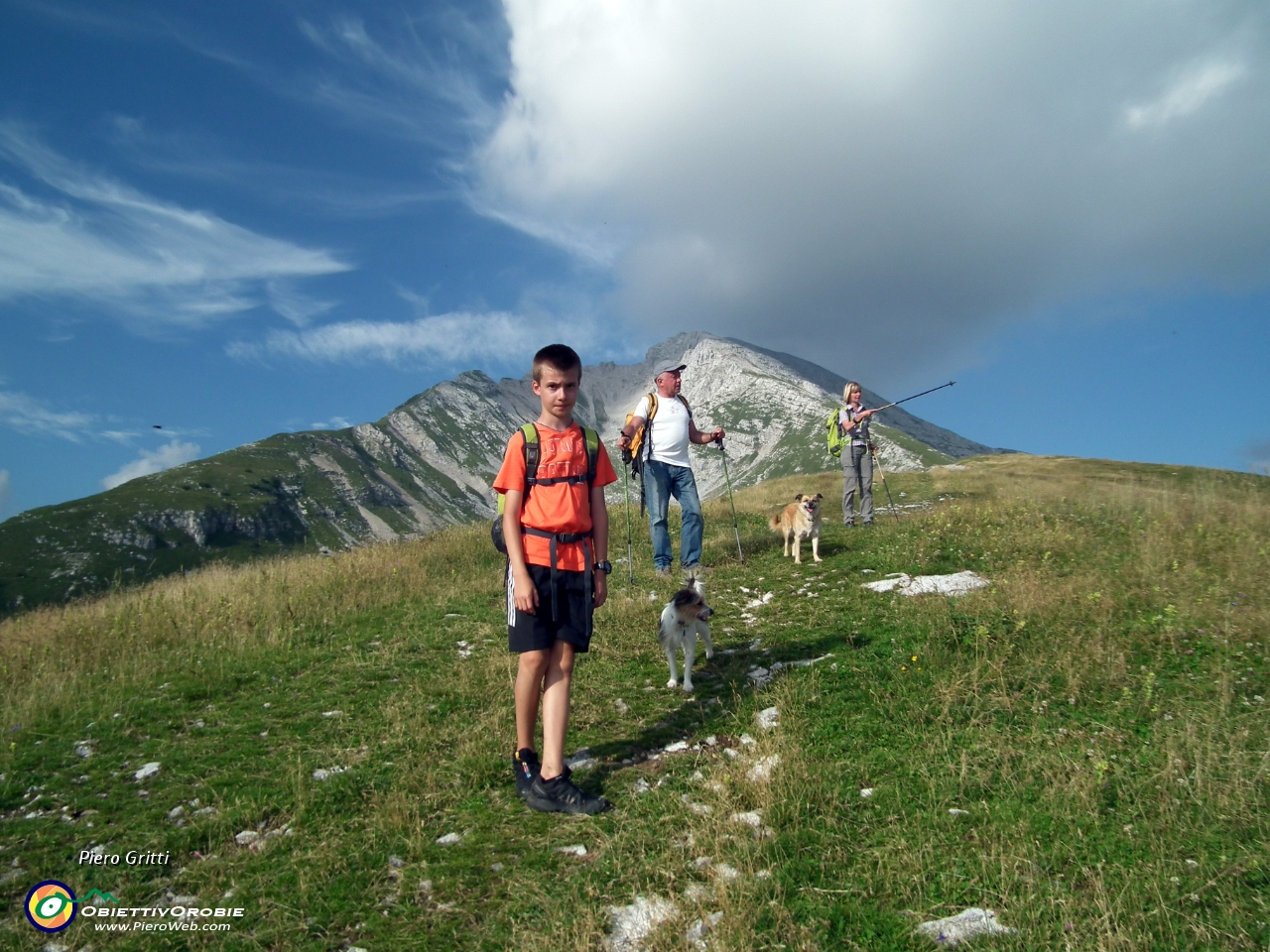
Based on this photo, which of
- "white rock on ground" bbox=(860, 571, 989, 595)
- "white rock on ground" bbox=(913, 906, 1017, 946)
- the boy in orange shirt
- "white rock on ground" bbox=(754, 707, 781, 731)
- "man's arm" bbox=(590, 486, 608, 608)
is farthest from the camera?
"white rock on ground" bbox=(860, 571, 989, 595)

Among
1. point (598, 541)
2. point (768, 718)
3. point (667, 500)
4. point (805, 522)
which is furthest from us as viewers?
point (805, 522)

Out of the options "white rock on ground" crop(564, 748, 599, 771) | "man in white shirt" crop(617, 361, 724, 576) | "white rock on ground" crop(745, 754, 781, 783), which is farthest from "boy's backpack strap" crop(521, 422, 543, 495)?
"man in white shirt" crop(617, 361, 724, 576)

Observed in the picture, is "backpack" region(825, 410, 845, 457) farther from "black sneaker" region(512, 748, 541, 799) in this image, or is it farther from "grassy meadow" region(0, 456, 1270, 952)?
"black sneaker" region(512, 748, 541, 799)

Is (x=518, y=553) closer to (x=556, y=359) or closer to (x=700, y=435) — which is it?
(x=556, y=359)

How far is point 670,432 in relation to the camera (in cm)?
1089

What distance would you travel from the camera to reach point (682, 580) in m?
11.2

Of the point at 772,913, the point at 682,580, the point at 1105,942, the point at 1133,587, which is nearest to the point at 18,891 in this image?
the point at 772,913

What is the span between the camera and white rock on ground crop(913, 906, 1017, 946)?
10.4ft

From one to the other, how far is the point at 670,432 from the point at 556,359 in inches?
239

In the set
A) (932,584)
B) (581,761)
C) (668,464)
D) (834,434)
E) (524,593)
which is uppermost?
(834,434)

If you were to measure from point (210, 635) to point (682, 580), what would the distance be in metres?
6.71

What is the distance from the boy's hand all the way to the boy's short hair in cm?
140

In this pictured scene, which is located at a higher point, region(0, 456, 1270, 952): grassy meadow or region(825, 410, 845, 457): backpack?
region(825, 410, 845, 457): backpack

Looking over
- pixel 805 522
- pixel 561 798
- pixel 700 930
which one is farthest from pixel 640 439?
pixel 700 930
